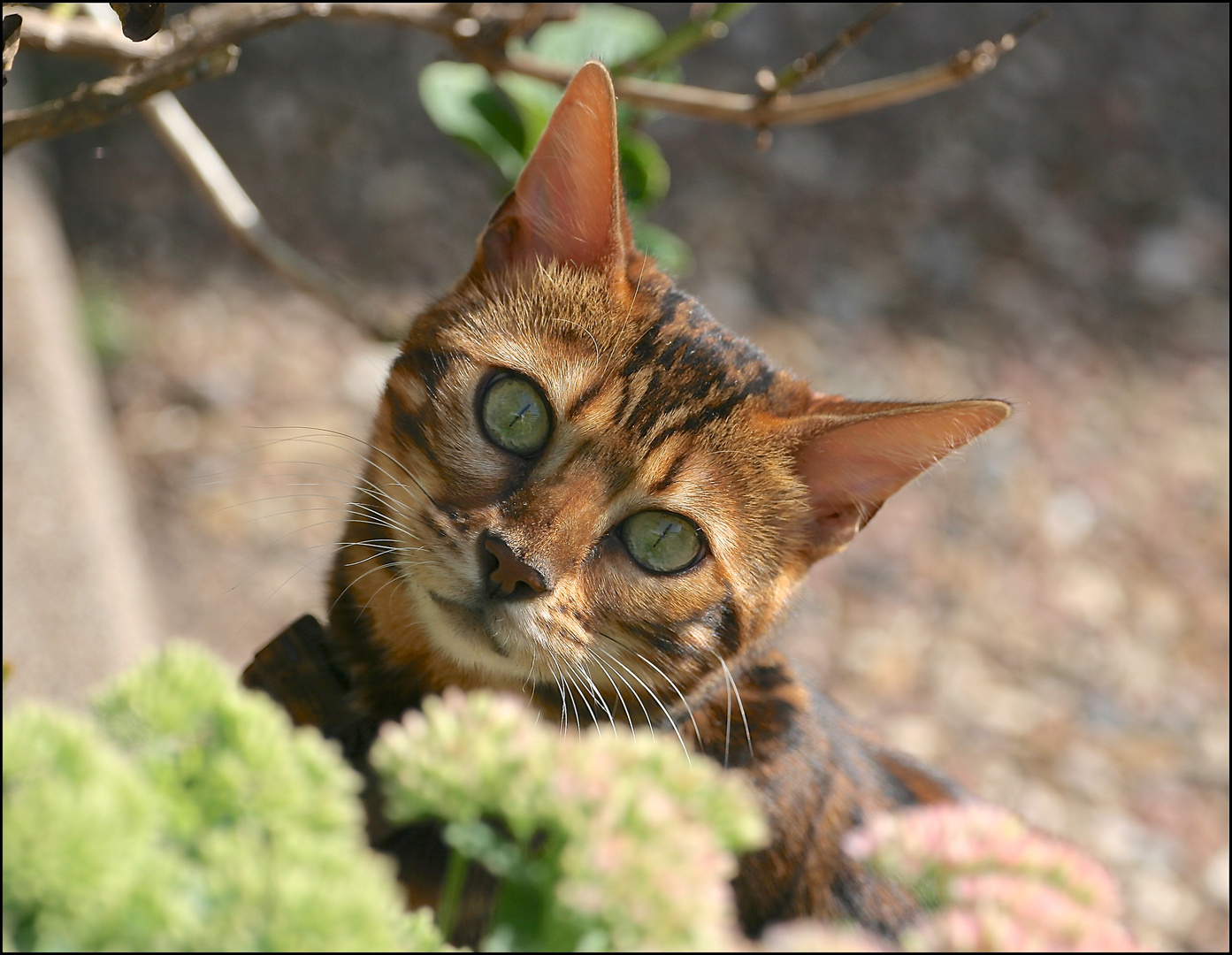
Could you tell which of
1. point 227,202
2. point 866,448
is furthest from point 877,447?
point 227,202

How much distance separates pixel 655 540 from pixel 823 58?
797 millimetres

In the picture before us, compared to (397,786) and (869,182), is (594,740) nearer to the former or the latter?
(397,786)

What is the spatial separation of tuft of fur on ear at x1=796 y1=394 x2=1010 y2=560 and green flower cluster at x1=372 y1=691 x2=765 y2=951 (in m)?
0.93

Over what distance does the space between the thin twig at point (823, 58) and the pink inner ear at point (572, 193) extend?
419 millimetres

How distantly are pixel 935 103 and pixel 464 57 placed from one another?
3713mm

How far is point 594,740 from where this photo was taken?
592 mm

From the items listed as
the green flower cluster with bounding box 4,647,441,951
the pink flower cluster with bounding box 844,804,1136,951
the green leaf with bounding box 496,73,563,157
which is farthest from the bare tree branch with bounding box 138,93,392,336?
the pink flower cluster with bounding box 844,804,1136,951

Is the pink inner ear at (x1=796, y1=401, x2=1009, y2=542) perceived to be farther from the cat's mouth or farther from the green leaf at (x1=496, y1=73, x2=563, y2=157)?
the green leaf at (x1=496, y1=73, x2=563, y2=157)

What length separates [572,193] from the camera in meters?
1.57

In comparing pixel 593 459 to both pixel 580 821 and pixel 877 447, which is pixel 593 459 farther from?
pixel 580 821

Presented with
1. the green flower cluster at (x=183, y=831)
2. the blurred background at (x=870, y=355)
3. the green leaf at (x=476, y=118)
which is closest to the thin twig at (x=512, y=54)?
the green leaf at (x=476, y=118)

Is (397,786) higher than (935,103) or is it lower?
higher

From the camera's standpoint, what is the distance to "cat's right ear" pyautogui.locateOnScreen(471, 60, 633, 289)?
1430 millimetres

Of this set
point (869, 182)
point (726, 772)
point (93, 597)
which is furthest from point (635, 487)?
point (869, 182)
